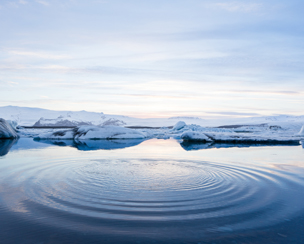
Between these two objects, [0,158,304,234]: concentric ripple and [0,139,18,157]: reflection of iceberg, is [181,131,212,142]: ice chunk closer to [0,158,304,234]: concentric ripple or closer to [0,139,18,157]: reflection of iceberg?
[0,158,304,234]: concentric ripple

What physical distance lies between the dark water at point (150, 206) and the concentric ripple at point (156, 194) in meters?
0.01

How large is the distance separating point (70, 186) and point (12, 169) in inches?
80.7

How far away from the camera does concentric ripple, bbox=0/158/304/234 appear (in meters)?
2.62

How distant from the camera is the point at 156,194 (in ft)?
11.1

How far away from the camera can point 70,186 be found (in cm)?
375

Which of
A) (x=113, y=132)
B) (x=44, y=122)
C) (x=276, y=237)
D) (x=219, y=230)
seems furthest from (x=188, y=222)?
(x=44, y=122)

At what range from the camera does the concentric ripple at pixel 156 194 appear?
2615 millimetres

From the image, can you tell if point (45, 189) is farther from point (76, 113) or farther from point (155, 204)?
point (76, 113)

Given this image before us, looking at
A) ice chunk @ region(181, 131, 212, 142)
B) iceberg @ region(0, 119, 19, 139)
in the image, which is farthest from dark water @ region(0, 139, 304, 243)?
iceberg @ region(0, 119, 19, 139)

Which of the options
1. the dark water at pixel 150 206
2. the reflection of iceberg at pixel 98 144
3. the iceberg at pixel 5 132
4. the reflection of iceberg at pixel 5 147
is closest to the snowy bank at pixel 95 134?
the iceberg at pixel 5 132

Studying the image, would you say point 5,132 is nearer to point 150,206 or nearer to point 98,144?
point 98,144

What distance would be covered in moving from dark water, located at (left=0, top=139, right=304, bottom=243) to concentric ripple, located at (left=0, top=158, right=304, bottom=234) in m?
→ 0.01

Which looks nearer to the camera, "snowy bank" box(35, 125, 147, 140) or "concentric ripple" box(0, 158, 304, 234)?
"concentric ripple" box(0, 158, 304, 234)

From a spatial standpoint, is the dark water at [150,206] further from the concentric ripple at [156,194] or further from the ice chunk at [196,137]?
the ice chunk at [196,137]
